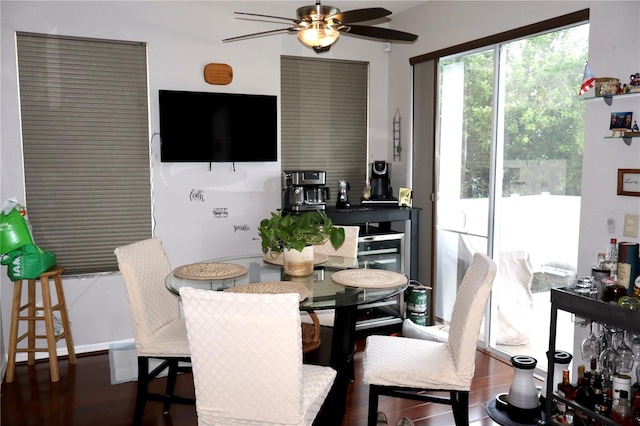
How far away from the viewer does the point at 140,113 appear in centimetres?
416

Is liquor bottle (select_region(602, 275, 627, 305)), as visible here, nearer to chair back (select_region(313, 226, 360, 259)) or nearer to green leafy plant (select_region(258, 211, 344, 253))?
green leafy plant (select_region(258, 211, 344, 253))

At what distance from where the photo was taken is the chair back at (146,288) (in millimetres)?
2730

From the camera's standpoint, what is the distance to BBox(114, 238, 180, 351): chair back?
273cm

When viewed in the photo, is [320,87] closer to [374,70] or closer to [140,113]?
[374,70]

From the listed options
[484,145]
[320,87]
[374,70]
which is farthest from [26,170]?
[484,145]

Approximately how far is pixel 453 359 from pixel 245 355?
1046 mm

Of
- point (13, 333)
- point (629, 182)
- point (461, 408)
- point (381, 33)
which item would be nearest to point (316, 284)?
point (461, 408)

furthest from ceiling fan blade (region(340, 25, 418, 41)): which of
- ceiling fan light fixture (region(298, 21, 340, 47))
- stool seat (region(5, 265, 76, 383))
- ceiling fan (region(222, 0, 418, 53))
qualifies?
stool seat (region(5, 265, 76, 383))

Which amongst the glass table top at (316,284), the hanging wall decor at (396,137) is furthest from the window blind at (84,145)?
the hanging wall decor at (396,137)

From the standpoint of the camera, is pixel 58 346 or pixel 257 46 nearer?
pixel 58 346

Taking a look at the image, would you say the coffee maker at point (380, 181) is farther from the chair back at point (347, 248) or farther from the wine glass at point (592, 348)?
the wine glass at point (592, 348)

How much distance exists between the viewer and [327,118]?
489 centimetres

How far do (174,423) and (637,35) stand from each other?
3237 millimetres

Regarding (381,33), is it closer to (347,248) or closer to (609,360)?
(347,248)
